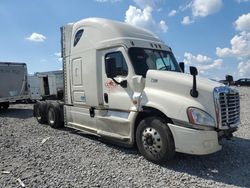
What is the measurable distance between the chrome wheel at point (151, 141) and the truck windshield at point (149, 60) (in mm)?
1378

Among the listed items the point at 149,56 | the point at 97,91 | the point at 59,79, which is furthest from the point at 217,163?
the point at 59,79

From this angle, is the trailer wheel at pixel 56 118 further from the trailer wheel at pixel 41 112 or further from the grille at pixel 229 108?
the grille at pixel 229 108

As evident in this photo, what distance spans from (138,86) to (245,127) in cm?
584

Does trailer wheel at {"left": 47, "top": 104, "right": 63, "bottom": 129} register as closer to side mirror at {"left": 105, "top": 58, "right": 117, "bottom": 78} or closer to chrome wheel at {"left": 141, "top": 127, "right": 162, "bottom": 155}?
side mirror at {"left": 105, "top": 58, "right": 117, "bottom": 78}

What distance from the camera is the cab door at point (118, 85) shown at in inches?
272

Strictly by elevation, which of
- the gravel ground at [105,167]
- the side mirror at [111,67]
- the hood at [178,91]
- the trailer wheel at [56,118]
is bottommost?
the gravel ground at [105,167]

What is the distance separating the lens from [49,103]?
1103 cm

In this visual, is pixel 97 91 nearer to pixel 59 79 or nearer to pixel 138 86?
pixel 138 86

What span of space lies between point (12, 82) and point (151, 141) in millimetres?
13863

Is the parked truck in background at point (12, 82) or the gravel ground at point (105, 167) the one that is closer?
the gravel ground at point (105, 167)

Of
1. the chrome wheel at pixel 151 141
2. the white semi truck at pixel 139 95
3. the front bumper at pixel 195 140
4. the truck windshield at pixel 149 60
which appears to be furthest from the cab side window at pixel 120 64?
the front bumper at pixel 195 140

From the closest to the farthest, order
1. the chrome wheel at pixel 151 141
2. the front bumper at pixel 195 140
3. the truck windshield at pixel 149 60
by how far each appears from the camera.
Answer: the front bumper at pixel 195 140 → the chrome wheel at pixel 151 141 → the truck windshield at pixel 149 60

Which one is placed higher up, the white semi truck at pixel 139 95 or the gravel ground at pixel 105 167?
the white semi truck at pixel 139 95

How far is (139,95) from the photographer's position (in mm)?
6648
